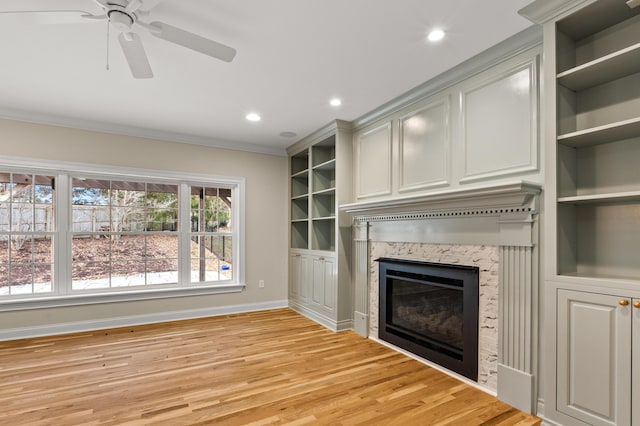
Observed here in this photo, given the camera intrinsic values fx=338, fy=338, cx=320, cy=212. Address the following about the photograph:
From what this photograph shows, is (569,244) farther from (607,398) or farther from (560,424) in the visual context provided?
(560,424)

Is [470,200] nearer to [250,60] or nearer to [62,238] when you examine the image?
[250,60]

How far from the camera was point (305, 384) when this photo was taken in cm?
266

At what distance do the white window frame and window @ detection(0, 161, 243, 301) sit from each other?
1 centimetres

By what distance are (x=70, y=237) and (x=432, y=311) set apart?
4238 millimetres

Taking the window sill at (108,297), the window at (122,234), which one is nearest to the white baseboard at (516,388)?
the window sill at (108,297)

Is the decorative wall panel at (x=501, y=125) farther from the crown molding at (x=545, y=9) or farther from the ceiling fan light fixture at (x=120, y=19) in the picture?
the ceiling fan light fixture at (x=120, y=19)

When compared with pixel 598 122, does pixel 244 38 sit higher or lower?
higher

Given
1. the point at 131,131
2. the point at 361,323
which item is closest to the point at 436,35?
the point at 361,323

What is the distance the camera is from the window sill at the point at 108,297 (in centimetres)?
377

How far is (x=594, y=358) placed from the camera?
183cm

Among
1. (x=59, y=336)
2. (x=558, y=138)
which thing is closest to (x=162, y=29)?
(x=558, y=138)

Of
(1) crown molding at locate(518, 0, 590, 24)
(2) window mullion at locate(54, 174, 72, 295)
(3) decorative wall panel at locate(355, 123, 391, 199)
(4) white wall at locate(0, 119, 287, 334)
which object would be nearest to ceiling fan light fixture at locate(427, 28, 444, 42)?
(1) crown molding at locate(518, 0, 590, 24)

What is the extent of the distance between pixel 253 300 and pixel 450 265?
10.5 ft

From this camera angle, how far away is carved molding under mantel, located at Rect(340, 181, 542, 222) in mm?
2201
